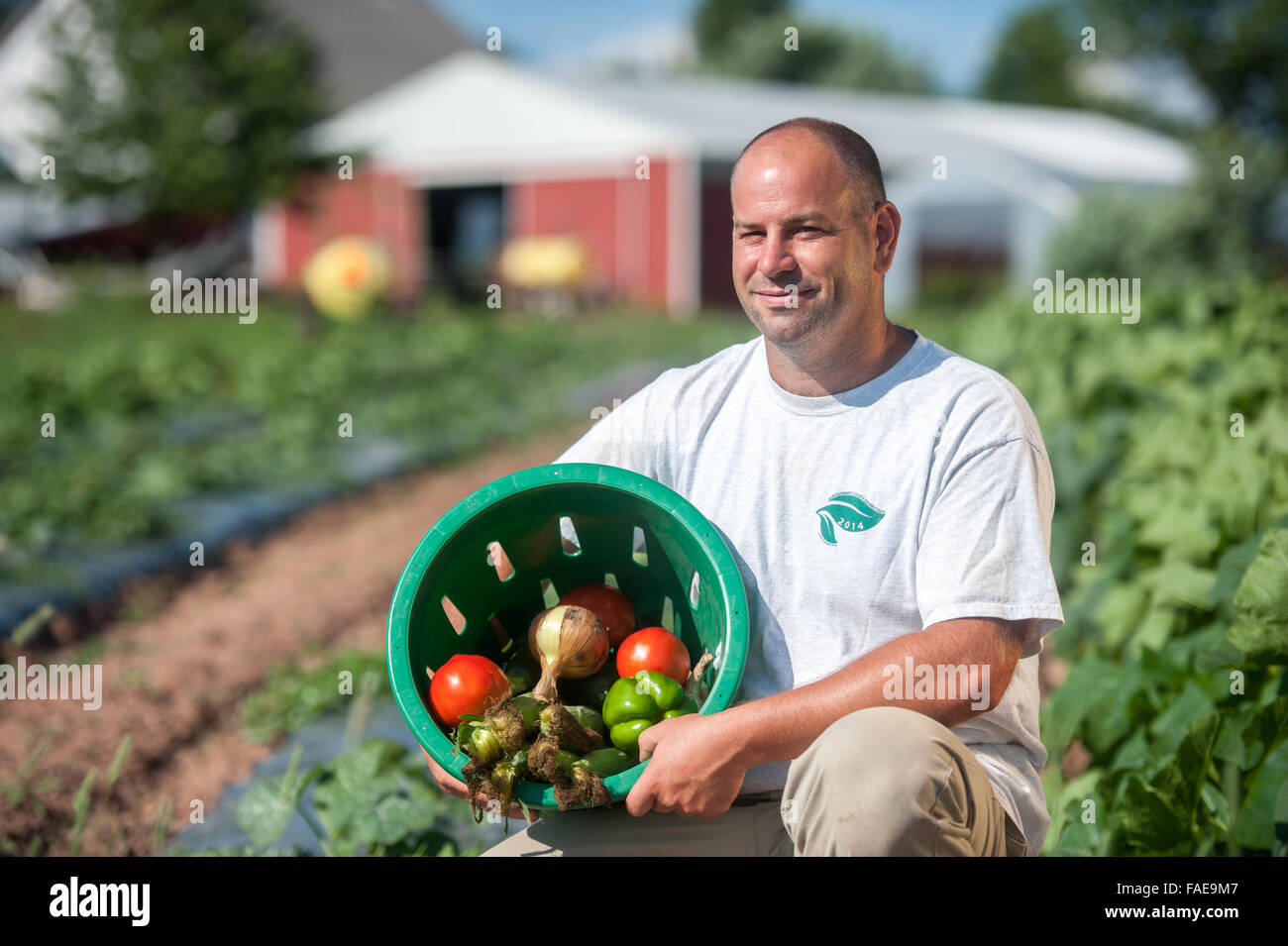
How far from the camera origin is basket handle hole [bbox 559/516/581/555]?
206 centimetres

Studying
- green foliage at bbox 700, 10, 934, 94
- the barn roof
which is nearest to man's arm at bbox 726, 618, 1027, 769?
the barn roof

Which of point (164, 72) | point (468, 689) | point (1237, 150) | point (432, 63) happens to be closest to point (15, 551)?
point (468, 689)

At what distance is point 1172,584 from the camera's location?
3004mm

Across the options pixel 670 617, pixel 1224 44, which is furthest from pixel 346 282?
pixel 1224 44

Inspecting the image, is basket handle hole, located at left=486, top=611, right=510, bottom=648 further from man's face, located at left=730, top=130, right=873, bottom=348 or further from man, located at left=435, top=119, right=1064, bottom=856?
man's face, located at left=730, top=130, right=873, bottom=348

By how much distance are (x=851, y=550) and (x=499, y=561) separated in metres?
0.58

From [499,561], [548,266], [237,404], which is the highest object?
[548,266]

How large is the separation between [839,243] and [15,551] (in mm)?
4386

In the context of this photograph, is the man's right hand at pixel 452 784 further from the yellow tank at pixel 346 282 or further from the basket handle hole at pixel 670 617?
the yellow tank at pixel 346 282

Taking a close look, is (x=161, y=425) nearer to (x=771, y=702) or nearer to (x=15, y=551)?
(x=15, y=551)

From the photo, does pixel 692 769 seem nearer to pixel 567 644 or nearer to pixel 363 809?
pixel 567 644

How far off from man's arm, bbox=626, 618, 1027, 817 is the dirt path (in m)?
1.58

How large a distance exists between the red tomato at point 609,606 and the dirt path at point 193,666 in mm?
1395

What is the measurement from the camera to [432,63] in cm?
3441
